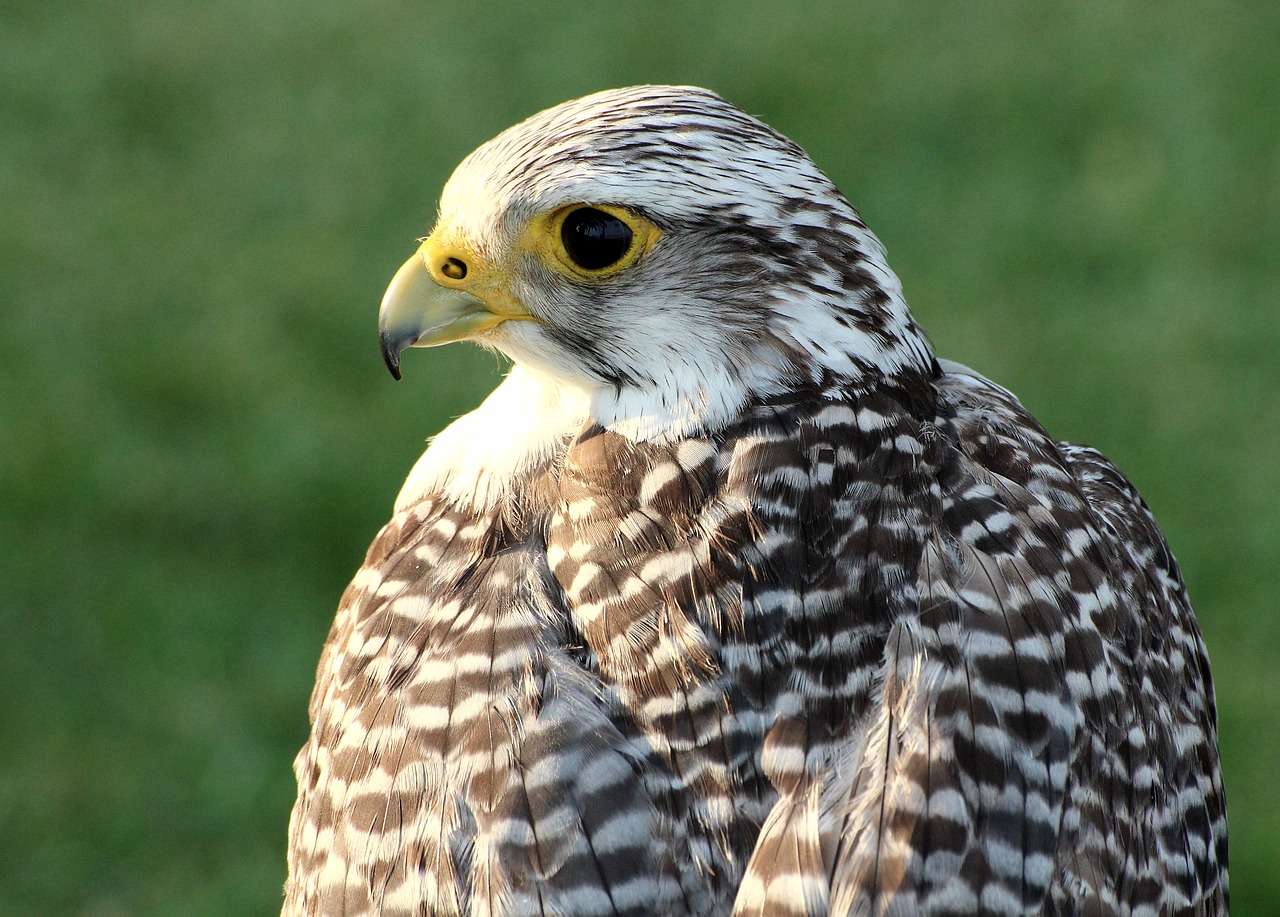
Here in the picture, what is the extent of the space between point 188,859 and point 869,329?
10.2 ft

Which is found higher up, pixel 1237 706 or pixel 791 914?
pixel 791 914

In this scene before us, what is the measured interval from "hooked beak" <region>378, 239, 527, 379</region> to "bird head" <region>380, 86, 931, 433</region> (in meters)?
0.06

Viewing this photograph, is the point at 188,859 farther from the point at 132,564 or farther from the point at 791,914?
the point at 791,914

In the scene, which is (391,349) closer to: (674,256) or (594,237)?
(594,237)

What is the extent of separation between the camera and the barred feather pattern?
7.23 feet

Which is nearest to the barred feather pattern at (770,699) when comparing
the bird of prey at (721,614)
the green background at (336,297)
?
the bird of prey at (721,614)

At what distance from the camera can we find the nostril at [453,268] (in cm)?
259

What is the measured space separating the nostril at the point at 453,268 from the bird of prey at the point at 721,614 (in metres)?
0.03

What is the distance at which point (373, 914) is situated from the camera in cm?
232

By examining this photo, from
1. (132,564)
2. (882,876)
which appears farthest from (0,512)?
(882,876)

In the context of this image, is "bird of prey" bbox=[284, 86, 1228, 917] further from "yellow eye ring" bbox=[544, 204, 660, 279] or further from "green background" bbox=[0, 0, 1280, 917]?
"green background" bbox=[0, 0, 1280, 917]

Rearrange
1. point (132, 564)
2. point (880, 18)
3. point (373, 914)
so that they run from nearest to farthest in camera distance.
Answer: point (373, 914) → point (132, 564) → point (880, 18)

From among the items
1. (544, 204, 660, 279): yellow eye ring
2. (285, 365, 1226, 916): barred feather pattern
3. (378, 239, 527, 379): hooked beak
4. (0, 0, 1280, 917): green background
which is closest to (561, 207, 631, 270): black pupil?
(544, 204, 660, 279): yellow eye ring

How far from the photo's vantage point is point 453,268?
259 centimetres
